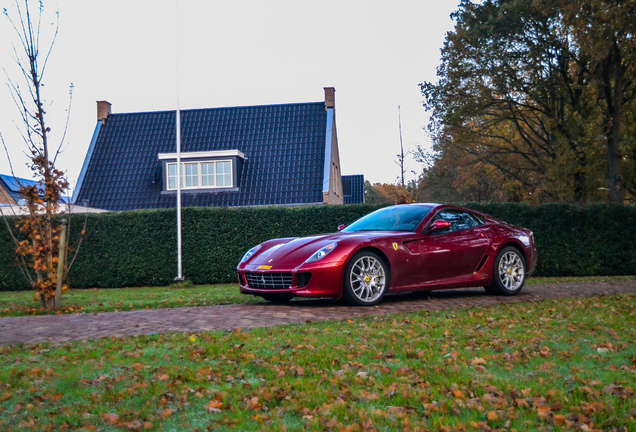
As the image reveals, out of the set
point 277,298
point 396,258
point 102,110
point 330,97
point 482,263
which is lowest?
point 277,298

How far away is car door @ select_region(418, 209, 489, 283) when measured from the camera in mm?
9242

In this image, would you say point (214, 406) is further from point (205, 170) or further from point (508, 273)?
point (205, 170)

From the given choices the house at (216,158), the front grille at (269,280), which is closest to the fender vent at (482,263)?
the front grille at (269,280)

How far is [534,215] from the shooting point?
18.2 meters

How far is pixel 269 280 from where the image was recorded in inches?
346

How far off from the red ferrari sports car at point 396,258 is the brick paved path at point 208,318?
0.86ft

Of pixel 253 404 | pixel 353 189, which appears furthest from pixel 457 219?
pixel 353 189

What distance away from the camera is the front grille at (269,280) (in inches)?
338

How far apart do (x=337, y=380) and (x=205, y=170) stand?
78.6ft

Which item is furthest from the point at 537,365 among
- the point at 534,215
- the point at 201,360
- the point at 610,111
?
the point at 610,111

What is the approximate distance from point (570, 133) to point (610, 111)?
1794 mm

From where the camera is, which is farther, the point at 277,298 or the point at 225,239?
the point at 225,239

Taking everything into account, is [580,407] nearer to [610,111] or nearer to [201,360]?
[201,360]

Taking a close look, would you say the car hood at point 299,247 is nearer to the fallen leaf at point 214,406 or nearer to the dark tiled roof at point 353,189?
the fallen leaf at point 214,406
